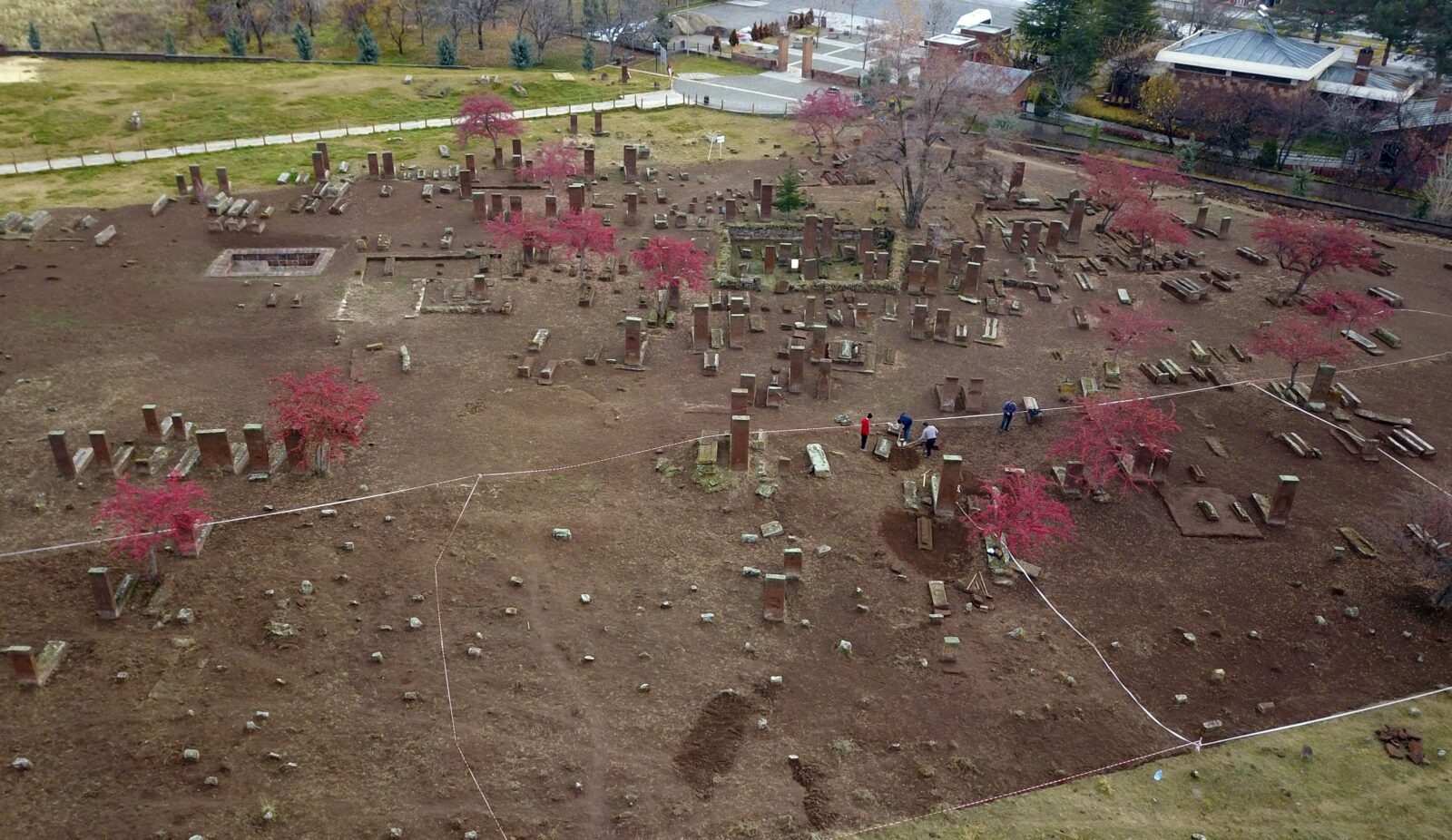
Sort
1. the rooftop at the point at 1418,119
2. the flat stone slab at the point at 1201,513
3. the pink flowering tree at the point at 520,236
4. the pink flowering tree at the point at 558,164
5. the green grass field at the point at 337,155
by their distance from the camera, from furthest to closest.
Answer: the rooftop at the point at 1418,119 → the pink flowering tree at the point at 558,164 → the green grass field at the point at 337,155 → the pink flowering tree at the point at 520,236 → the flat stone slab at the point at 1201,513

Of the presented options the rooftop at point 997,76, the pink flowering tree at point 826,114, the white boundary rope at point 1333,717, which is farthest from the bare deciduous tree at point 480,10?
the white boundary rope at point 1333,717

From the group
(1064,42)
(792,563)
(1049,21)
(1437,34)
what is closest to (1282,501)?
(792,563)

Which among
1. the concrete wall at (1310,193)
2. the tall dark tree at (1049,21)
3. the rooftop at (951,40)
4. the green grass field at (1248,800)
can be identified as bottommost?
the green grass field at (1248,800)

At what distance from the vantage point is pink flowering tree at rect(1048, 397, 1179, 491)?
2291 centimetres

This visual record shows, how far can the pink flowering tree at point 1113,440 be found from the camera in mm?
22906

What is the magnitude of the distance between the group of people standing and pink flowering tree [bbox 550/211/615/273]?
10713mm

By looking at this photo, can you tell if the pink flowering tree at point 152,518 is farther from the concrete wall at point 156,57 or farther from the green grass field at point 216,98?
the concrete wall at point 156,57

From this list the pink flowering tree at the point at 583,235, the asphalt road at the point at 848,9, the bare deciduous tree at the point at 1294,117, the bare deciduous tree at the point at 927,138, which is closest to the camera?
the pink flowering tree at the point at 583,235

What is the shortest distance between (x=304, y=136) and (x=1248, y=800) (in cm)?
4286

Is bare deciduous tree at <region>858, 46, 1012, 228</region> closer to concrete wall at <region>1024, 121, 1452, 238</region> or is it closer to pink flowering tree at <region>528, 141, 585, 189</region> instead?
concrete wall at <region>1024, 121, 1452, 238</region>

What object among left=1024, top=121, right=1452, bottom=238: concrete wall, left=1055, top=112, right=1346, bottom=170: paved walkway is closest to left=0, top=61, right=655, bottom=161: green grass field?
left=1055, top=112, right=1346, bottom=170: paved walkway

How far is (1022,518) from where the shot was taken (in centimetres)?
2034

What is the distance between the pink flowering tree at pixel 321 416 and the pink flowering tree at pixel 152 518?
274 centimetres

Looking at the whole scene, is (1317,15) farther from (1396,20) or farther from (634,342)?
(634,342)
